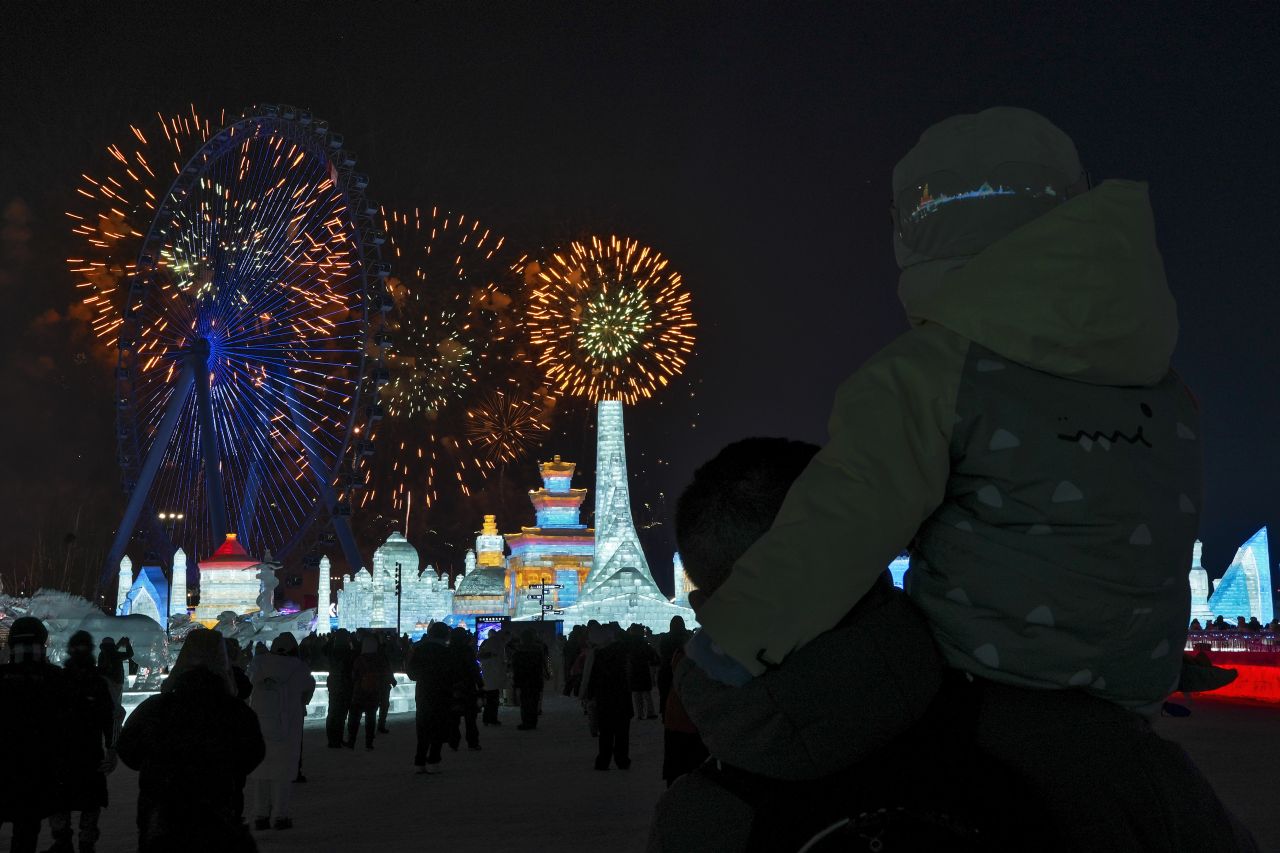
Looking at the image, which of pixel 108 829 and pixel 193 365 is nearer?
pixel 108 829

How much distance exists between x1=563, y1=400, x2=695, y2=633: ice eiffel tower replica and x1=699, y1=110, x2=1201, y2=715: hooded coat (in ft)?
162

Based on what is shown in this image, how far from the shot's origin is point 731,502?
217 cm

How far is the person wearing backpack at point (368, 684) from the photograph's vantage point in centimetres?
1828

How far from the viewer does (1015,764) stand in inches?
76.7

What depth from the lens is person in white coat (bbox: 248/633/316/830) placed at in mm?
10633

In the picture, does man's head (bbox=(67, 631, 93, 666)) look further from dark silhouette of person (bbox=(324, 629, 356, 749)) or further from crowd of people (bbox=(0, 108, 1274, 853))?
→ dark silhouette of person (bbox=(324, 629, 356, 749))

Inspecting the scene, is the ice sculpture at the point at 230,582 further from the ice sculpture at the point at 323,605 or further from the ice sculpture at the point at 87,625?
the ice sculpture at the point at 323,605

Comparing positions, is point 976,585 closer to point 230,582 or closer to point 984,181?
point 984,181

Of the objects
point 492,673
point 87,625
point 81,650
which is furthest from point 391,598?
→ point 81,650

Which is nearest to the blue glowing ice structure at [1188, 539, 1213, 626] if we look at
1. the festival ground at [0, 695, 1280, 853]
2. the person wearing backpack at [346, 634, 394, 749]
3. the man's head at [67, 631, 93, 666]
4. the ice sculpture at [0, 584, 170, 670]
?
the festival ground at [0, 695, 1280, 853]

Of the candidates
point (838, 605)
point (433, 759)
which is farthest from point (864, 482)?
point (433, 759)

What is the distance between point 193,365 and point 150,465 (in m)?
4.76

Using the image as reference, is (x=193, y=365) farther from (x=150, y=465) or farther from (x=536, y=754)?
(x=536, y=754)

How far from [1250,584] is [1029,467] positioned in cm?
4700
